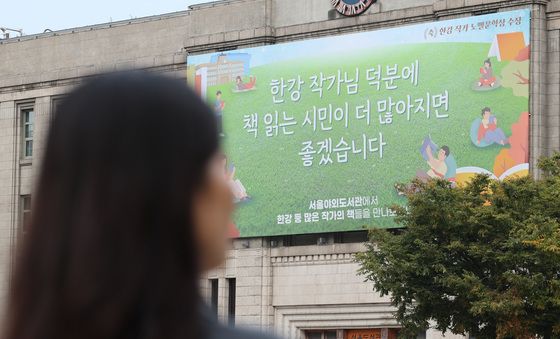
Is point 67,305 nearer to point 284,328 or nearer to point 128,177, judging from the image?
point 128,177

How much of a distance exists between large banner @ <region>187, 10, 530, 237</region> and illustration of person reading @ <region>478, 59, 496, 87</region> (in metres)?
0.03

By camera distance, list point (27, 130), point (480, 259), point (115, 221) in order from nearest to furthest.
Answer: point (115, 221)
point (480, 259)
point (27, 130)

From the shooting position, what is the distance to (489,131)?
37406mm

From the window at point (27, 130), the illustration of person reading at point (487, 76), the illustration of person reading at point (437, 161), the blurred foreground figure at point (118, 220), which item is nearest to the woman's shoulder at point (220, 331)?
the blurred foreground figure at point (118, 220)

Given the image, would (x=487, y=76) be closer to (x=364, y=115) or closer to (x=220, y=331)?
(x=364, y=115)

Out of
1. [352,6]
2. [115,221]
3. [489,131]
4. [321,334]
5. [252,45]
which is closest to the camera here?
[115,221]

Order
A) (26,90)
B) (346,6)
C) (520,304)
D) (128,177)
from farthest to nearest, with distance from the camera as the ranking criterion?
(26,90), (346,6), (520,304), (128,177)

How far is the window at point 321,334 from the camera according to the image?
1656 inches

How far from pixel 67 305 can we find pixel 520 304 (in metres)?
27.2

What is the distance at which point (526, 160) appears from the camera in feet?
122

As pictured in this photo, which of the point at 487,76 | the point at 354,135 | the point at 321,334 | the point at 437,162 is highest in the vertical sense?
the point at 487,76

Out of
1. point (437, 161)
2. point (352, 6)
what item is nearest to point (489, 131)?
point (437, 161)

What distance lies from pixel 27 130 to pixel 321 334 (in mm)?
13041

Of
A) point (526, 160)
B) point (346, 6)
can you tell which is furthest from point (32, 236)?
point (346, 6)
